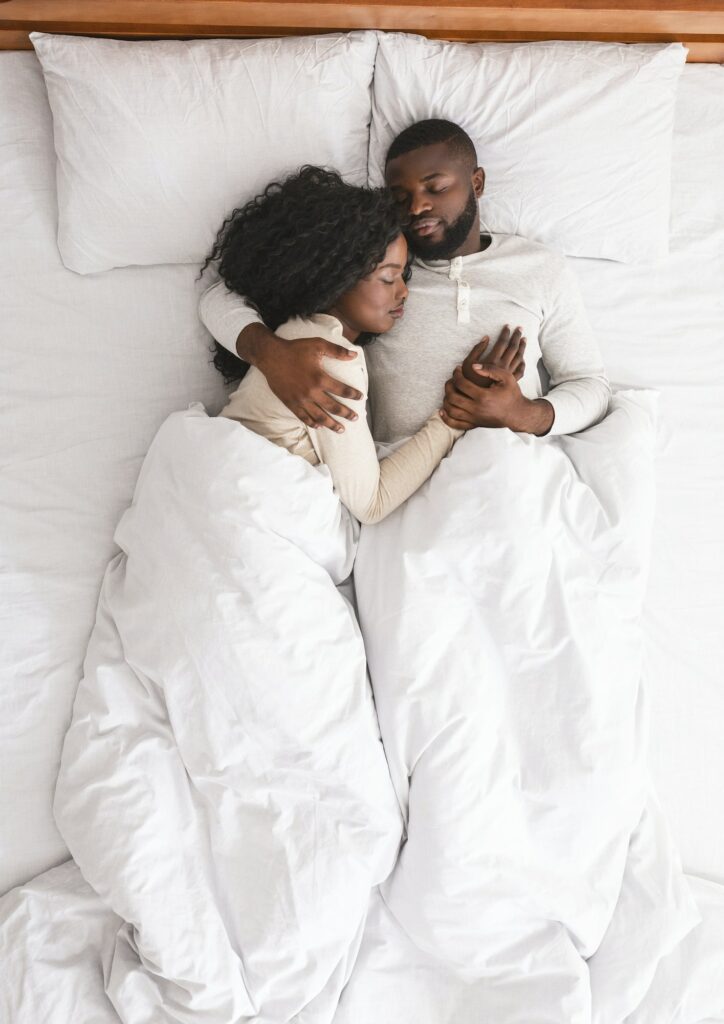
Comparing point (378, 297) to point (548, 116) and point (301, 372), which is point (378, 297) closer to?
point (301, 372)

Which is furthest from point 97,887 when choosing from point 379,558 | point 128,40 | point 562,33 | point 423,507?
point 562,33

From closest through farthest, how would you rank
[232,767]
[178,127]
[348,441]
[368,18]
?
[232,767]
[348,441]
[178,127]
[368,18]

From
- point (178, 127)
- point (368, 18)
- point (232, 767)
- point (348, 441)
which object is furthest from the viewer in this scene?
point (368, 18)

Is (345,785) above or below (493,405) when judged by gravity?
below

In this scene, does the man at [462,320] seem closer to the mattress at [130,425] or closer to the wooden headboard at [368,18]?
the mattress at [130,425]

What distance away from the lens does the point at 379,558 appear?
1.31 meters

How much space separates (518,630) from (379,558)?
0.24 metres

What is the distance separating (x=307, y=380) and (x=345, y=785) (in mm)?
589

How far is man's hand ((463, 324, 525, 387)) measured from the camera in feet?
4.66

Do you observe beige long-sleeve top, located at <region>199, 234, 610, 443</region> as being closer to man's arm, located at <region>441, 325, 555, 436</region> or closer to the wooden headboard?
man's arm, located at <region>441, 325, 555, 436</region>

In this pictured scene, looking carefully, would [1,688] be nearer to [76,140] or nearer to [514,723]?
[514,723]

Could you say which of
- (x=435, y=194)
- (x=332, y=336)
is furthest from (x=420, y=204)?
(x=332, y=336)

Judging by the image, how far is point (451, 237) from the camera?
145 cm

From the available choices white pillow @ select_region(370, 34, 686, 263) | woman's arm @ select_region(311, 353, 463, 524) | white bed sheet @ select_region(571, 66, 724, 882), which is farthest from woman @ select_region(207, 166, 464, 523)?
white bed sheet @ select_region(571, 66, 724, 882)
